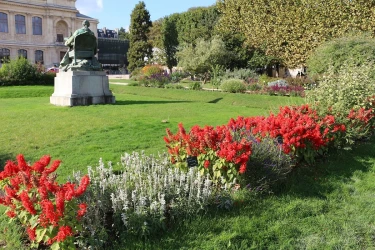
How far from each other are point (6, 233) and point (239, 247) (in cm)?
221

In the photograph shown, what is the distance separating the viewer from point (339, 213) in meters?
4.40

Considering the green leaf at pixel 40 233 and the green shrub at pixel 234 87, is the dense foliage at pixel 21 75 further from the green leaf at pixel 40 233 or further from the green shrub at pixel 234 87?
the green leaf at pixel 40 233

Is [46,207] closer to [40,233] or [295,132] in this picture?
[40,233]

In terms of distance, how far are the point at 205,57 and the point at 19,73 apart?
14.0 m

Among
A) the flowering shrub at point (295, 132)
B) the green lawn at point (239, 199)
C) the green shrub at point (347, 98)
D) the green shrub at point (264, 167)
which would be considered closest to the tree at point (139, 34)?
the green lawn at point (239, 199)

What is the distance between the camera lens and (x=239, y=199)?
429 cm

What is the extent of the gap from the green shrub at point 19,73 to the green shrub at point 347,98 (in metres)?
20.5

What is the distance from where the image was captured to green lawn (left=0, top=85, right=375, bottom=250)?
3.59 metres

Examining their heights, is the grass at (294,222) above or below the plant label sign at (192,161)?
below

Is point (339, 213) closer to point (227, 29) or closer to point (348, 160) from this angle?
point (348, 160)

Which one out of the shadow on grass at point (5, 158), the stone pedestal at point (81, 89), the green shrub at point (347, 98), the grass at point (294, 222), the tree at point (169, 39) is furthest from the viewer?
the tree at point (169, 39)

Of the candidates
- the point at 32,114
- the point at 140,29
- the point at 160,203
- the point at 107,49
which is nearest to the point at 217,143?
the point at 160,203

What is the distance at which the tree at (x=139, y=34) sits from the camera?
44625 mm

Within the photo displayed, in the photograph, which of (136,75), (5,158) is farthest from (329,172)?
(136,75)
